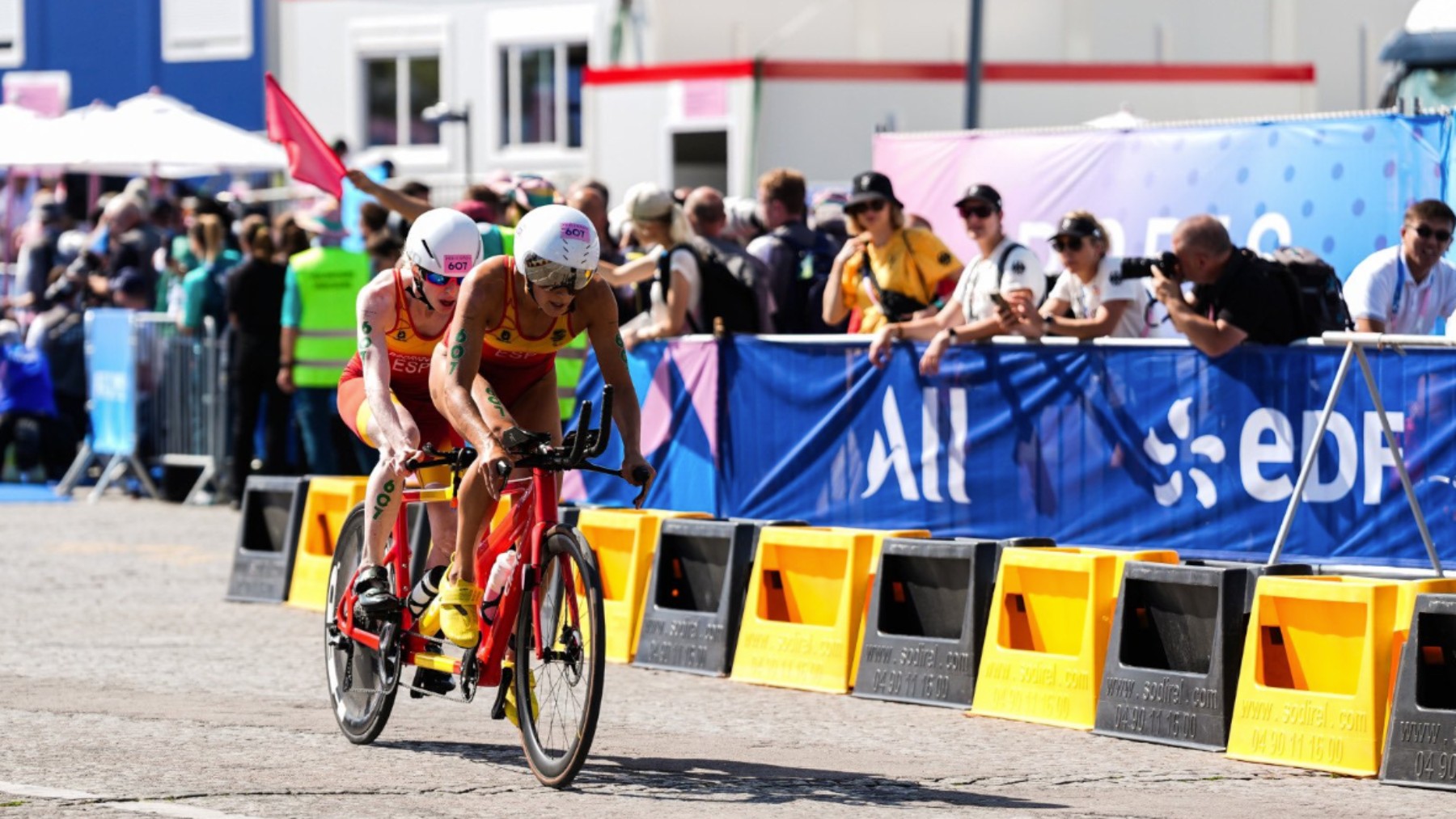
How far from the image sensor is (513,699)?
334 inches

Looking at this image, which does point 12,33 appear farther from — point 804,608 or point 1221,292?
point 1221,292

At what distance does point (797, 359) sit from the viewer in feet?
A: 44.7

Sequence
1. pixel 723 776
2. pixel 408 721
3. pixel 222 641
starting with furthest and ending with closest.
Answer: pixel 222 641 → pixel 408 721 → pixel 723 776

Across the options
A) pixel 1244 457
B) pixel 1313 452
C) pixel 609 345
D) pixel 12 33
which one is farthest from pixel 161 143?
pixel 12 33

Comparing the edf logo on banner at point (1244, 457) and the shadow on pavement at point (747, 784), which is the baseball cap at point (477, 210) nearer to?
the edf logo on banner at point (1244, 457)

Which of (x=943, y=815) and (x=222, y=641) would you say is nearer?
(x=943, y=815)

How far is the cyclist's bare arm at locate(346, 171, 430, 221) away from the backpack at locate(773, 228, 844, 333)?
7.14 ft

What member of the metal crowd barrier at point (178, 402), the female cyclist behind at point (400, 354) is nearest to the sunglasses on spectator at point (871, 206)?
the female cyclist behind at point (400, 354)

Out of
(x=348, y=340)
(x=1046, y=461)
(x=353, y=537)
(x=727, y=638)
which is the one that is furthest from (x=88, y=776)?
(x=348, y=340)

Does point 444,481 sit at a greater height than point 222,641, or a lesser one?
greater

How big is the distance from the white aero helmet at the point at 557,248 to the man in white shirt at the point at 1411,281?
504 centimetres

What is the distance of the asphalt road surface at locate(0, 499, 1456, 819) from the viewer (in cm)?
797

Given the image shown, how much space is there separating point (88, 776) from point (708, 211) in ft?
23.6

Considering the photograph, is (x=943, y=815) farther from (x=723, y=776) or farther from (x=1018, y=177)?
(x=1018, y=177)
